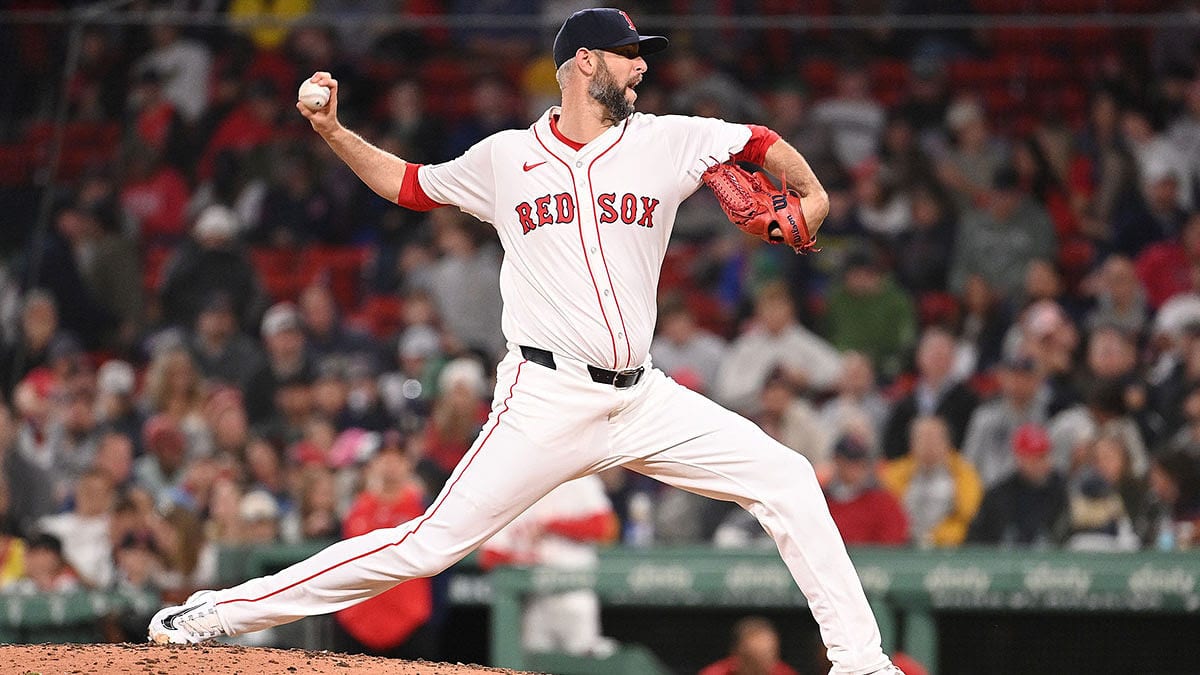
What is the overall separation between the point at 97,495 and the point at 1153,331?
515cm

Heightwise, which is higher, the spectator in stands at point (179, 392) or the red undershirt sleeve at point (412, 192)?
the red undershirt sleeve at point (412, 192)

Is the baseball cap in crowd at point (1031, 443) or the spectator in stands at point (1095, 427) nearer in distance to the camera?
the baseball cap in crowd at point (1031, 443)

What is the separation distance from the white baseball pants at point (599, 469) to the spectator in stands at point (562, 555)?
2.12m

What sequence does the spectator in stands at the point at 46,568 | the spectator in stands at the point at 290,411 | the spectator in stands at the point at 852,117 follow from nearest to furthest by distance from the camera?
the spectator in stands at the point at 46,568, the spectator in stands at the point at 290,411, the spectator in stands at the point at 852,117

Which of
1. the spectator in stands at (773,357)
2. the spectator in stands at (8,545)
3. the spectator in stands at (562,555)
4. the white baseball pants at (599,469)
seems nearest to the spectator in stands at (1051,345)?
the spectator in stands at (773,357)

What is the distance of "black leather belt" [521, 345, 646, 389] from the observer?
414 cm

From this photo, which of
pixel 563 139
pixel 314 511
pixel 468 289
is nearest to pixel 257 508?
pixel 314 511

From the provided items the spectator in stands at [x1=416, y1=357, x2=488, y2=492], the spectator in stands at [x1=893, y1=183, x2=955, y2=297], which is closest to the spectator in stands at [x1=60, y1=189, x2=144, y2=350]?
the spectator in stands at [x1=416, y1=357, x2=488, y2=492]

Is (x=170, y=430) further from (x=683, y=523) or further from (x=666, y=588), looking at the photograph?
(x=666, y=588)

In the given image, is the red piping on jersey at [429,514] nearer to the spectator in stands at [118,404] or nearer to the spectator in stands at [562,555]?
the spectator in stands at [562,555]

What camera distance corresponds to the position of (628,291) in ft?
13.7

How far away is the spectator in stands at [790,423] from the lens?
26.7ft

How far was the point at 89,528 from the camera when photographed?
26.3 ft

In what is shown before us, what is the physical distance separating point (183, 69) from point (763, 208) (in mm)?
7273
